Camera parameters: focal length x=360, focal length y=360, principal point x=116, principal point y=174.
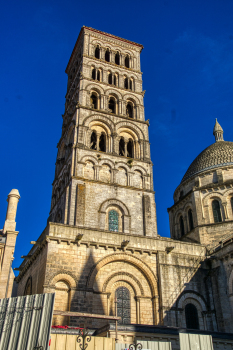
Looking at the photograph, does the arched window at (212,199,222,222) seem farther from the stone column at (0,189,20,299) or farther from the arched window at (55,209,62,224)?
the stone column at (0,189,20,299)

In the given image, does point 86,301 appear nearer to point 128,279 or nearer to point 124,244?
point 128,279

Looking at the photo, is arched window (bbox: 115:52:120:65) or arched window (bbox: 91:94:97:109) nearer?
arched window (bbox: 91:94:97:109)

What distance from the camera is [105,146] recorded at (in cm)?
3822

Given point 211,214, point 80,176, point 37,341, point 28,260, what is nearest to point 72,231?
point 28,260

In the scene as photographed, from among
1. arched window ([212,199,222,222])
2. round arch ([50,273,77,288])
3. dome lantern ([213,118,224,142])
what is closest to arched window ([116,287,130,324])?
round arch ([50,273,77,288])

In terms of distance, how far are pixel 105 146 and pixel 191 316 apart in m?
19.0

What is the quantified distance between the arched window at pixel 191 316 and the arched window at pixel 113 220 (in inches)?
374

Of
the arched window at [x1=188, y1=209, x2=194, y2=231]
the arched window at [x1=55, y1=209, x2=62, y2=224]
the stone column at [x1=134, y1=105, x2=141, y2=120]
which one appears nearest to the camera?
the arched window at [x1=55, y1=209, x2=62, y2=224]

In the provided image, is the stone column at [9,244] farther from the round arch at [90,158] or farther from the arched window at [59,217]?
the round arch at [90,158]

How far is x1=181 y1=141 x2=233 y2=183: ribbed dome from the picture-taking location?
40938 millimetres

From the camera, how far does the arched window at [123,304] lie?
2505 cm

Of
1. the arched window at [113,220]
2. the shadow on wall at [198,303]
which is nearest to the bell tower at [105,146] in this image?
the arched window at [113,220]

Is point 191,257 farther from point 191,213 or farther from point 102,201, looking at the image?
point 191,213

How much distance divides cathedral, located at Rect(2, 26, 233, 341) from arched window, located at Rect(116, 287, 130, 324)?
0.07 metres
